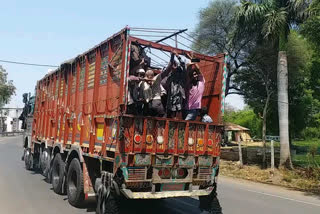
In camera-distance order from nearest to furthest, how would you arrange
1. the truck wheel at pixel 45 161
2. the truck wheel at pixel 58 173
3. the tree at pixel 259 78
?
the truck wheel at pixel 58 173 → the truck wheel at pixel 45 161 → the tree at pixel 259 78

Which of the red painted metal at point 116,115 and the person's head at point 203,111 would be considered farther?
the person's head at point 203,111

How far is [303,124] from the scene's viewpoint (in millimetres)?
22438

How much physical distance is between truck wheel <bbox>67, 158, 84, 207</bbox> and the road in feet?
0.54

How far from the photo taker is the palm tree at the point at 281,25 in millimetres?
14491

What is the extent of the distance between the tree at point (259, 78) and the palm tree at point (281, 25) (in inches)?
76.3

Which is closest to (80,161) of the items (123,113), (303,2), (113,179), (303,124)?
(113,179)

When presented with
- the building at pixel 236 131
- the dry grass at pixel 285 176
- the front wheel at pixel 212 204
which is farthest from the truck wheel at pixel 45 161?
the building at pixel 236 131

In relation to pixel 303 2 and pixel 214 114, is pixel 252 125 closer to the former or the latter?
pixel 303 2

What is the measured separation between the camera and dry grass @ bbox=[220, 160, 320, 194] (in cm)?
1233

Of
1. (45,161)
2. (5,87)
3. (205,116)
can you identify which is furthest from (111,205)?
(5,87)

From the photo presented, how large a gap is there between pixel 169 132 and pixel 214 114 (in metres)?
1.52

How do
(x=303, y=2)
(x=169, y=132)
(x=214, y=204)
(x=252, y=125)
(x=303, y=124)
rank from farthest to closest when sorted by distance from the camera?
(x=252, y=125) → (x=303, y=124) → (x=303, y=2) → (x=214, y=204) → (x=169, y=132)

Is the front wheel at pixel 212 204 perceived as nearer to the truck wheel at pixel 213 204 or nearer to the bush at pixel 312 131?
the truck wheel at pixel 213 204

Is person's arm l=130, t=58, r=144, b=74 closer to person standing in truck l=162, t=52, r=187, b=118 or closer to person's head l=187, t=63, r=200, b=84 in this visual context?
person standing in truck l=162, t=52, r=187, b=118
